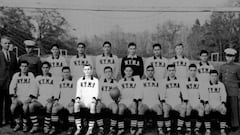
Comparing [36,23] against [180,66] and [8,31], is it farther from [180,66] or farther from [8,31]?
[180,66]

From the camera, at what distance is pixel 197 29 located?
23.5 ft

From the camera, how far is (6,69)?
7.06m

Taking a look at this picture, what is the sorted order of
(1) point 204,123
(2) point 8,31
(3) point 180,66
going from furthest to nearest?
1. (2) point 8,31
2. (3) point 180,66
3. (1) point 204,123

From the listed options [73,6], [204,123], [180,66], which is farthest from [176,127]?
[73,6]

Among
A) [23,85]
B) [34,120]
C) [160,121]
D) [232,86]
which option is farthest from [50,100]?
[232,86]

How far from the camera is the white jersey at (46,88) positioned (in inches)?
267

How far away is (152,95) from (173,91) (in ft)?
1.37

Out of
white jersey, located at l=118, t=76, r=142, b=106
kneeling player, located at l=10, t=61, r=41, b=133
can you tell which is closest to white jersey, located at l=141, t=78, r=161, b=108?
white jersey, located at l=118, t=76, r=142, b=106

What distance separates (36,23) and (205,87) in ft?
12.3

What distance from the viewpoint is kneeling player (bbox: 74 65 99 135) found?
635 centimetres

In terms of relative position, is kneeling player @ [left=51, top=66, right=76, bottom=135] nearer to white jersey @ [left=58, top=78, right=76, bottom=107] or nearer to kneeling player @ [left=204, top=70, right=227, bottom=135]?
white jersey @ [left=58, top=78, right=76, bottom=107]

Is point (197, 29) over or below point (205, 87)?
over

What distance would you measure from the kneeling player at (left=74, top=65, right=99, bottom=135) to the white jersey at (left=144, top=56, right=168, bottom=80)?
3.88 feet

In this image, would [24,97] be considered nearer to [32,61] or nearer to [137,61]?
[32,61]
